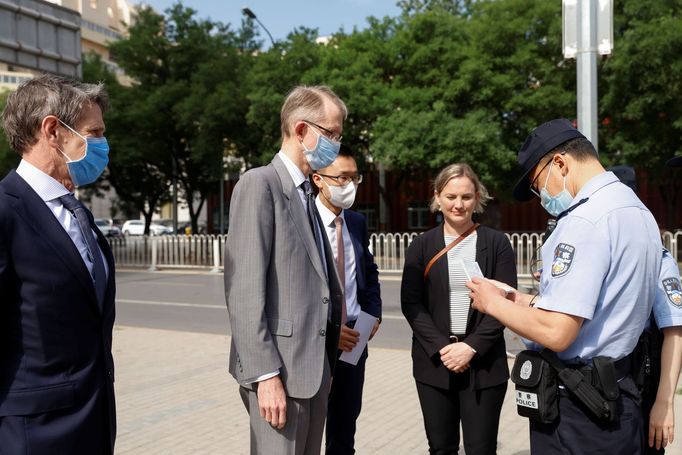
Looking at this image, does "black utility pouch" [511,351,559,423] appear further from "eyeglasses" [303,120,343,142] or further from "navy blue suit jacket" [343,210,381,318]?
"navy blue suit jacket" [343,210,381,318]

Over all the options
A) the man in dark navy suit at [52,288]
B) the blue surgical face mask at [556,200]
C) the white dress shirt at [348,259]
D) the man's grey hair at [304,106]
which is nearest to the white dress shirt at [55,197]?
the man in dark navy suit at [52,288]

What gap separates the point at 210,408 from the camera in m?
5.69

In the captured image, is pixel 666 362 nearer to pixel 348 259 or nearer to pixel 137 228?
pixel 348 259

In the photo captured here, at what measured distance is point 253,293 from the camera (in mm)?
2340

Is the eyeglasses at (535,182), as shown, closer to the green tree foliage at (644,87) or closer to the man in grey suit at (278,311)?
the man in grey suit at (278,311)

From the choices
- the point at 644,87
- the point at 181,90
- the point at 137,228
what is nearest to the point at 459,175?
the point at 644,87

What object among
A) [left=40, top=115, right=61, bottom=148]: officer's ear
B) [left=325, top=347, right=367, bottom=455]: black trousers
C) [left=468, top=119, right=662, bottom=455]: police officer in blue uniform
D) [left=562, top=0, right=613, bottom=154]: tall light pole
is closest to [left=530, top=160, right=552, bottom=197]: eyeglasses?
[left=468, top=119, right=662, bottom=455]: police officer in blue uniform

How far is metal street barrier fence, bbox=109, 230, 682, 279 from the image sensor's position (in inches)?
705

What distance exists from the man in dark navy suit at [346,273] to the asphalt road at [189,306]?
3.73 m

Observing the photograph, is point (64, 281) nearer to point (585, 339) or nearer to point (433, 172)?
point (585, 339)

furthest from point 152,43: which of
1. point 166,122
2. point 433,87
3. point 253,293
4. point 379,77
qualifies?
point 253,293

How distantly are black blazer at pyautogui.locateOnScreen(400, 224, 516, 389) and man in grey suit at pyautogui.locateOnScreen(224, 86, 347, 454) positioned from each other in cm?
88

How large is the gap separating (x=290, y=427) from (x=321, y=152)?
1.11m

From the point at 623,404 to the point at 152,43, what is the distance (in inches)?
1025
